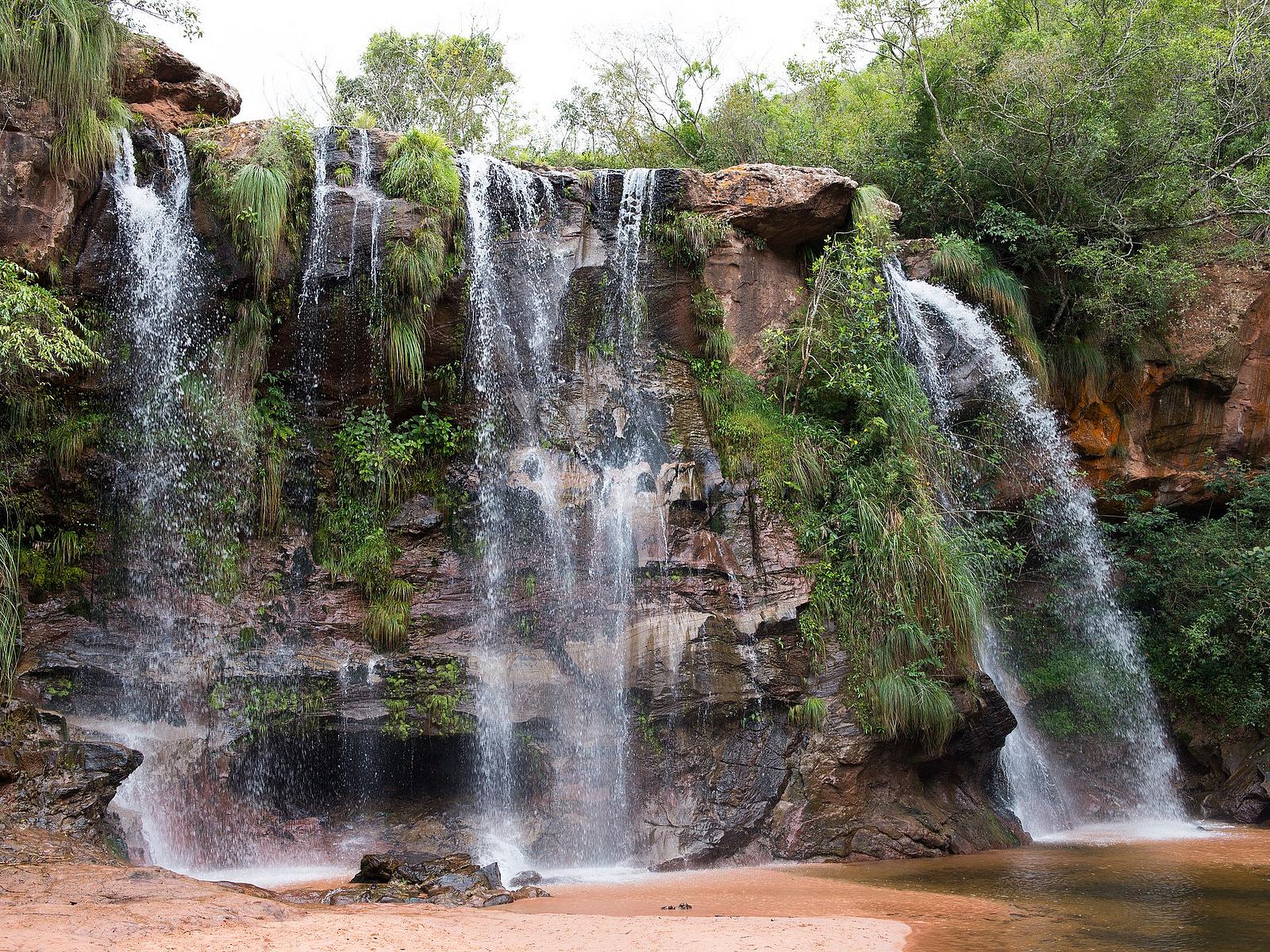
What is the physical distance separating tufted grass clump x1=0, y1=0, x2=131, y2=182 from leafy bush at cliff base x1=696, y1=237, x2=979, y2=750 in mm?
8098

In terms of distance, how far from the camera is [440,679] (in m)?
10.5

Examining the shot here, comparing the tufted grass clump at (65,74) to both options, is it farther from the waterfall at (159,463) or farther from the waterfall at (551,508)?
the waterfall at (551,508)

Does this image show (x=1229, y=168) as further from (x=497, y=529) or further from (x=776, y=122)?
(x=497, y=529)

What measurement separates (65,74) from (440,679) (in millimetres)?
8446

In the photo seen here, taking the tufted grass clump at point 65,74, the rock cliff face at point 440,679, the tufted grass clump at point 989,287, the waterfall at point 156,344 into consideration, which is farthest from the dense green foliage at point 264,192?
the tufted grass clump at point 989,287

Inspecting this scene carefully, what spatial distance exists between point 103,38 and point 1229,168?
673 inches

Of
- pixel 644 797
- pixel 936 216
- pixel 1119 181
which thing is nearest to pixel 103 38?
pixel 644 797

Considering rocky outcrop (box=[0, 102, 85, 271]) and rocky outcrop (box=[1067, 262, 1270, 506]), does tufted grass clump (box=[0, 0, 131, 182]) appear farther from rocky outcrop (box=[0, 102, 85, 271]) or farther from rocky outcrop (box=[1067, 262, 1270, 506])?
rocky outcrop (box=[1067, 262, 1270, 506])

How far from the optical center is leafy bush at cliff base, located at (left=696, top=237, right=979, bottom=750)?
1095 centimetres

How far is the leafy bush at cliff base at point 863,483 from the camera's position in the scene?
35.9 ft

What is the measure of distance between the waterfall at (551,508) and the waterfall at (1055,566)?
468 cm

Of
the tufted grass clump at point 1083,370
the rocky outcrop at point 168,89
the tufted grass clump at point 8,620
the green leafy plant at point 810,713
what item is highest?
the rocky outcrop at point 168,89

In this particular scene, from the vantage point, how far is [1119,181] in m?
15.8

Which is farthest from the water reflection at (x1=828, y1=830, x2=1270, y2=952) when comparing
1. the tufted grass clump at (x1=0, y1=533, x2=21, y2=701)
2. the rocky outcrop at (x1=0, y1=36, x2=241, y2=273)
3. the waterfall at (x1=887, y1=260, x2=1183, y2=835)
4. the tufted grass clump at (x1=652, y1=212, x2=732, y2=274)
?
the rocky outcrop at (x1=0, y1=36, x2=241, y2=273)
